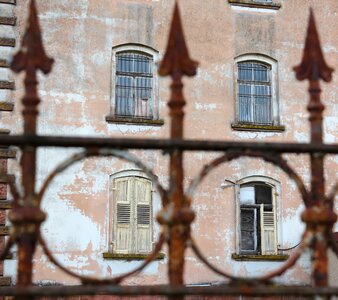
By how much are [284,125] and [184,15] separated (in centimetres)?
358

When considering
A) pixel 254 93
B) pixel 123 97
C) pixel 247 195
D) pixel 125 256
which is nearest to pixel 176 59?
pixel 125 256

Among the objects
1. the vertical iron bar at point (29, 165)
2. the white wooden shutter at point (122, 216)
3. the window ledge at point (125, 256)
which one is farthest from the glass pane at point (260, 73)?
the vertical iron bar at point (29, 165)

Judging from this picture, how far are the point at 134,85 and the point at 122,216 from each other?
307 cm

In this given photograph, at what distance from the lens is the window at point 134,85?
1493 centimetres

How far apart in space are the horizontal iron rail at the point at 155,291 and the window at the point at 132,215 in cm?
1196

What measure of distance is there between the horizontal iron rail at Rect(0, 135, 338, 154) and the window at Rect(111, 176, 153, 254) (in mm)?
11925

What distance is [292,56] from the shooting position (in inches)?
634

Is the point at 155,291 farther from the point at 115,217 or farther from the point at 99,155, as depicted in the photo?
the point at 115,217

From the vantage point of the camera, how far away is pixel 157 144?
2449mm

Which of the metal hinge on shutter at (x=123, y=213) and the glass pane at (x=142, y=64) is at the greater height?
the glass pane at (x=142, y=64)

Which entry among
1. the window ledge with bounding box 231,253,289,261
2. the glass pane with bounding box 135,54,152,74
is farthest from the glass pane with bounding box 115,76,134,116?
the window ledge with bounding box 231,253,289,261

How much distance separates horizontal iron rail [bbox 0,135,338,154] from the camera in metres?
2.37

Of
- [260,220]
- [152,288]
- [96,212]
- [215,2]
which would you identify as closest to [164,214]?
[152,288]

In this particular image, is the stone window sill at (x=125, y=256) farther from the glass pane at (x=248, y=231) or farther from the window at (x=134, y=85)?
the window at (x=134, y=85)
